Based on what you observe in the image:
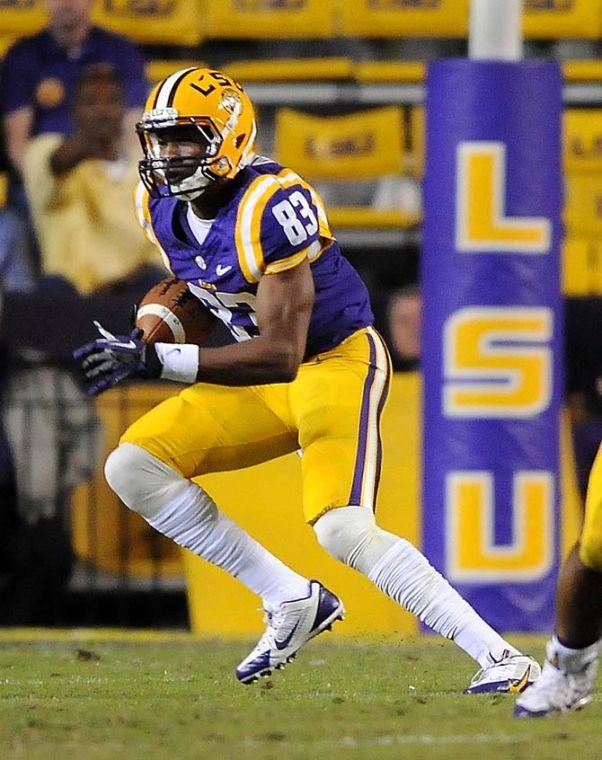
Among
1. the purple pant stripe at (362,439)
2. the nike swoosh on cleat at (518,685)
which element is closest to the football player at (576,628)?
the nike swoosh on cleat at (518,685)

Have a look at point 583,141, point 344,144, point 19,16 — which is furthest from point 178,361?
point 583,141

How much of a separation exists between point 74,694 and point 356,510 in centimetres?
94

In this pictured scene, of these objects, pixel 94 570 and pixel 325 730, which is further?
pixel 94 570

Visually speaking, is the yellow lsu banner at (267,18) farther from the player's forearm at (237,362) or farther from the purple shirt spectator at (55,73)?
the player's forearm at (237,362)

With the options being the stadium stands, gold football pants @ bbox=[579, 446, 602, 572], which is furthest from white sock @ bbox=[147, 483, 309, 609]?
the stadium stands

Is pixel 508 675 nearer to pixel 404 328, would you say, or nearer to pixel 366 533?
pixel 366 533

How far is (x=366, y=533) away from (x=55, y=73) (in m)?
4.63

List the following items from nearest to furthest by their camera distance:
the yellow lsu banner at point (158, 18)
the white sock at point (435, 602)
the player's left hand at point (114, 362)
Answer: the player's left hand at point (114, 362) < the white sock at point (435, 602) < the yellow lsu banner at point (158, 18)

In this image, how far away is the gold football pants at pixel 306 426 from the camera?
180 inches

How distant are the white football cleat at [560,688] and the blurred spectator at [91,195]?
469 cm

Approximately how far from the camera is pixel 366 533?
449cm

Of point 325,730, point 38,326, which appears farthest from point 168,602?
point 325,730

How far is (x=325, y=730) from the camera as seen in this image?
3854 millimetres

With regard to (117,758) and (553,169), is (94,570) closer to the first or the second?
(553,169)
